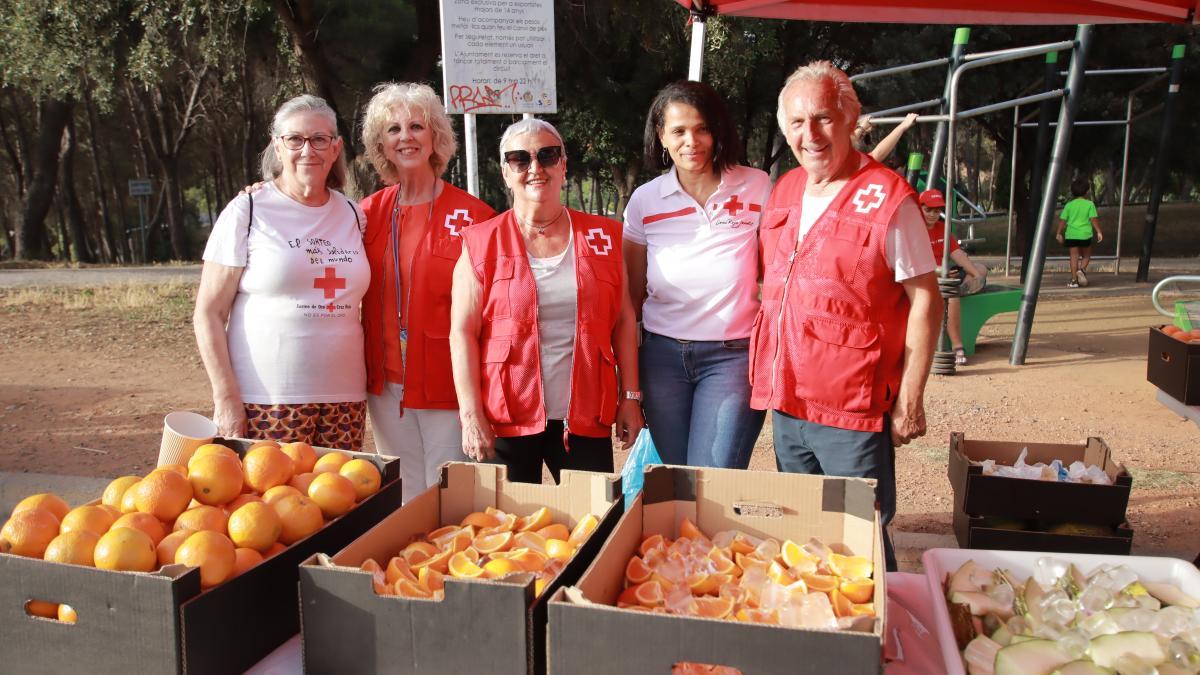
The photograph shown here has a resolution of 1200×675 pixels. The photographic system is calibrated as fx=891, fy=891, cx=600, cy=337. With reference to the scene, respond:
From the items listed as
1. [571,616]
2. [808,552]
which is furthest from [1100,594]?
[571,616]

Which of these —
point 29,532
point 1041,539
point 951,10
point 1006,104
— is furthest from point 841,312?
point 1006,104

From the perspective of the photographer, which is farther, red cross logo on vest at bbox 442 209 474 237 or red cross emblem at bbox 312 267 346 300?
red cross logo on vest at bbox 442 209 474 237

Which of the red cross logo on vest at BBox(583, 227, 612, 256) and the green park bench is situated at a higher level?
the red cross logo on vest at BBox(583, 227, 612, 256)

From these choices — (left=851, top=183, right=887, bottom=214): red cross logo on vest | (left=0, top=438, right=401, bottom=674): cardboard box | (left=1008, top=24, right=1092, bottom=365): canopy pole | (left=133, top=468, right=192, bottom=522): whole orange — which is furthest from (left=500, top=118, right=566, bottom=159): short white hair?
(left=1008, top=24, right=1092, bottom=365): canopy pole

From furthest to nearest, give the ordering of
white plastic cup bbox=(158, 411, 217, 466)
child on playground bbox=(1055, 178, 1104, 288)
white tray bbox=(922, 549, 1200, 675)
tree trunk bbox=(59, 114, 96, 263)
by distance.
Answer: tree trunk bbox=(59, 114, 96, 263) → child on playground bbox=(1055, 178, 1104, 288) → white plastic cup bbox=(158, 411, 217, 466) → white tray bbox=(922, 549, 1200, 675)

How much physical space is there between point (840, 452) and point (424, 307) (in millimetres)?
1367

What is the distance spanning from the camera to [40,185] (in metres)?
23.0

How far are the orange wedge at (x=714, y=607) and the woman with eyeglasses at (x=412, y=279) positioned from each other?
1.54 m

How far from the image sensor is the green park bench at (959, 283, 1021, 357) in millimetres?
8039

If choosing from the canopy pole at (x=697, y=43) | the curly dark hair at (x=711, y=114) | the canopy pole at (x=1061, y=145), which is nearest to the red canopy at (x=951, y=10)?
the canopy pole at (x=697, y=43)

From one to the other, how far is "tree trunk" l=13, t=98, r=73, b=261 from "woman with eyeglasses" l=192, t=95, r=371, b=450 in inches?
918

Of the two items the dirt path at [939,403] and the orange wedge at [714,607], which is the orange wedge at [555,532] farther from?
the dirt path at [939,403]

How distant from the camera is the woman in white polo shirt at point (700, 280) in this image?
2754 mm

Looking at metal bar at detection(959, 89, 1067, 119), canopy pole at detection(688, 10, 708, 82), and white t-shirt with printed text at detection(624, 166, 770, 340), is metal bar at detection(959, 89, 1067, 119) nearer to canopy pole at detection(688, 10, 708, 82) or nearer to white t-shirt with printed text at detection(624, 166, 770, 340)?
canopy pole at detection(688, 10, 708, 82)
